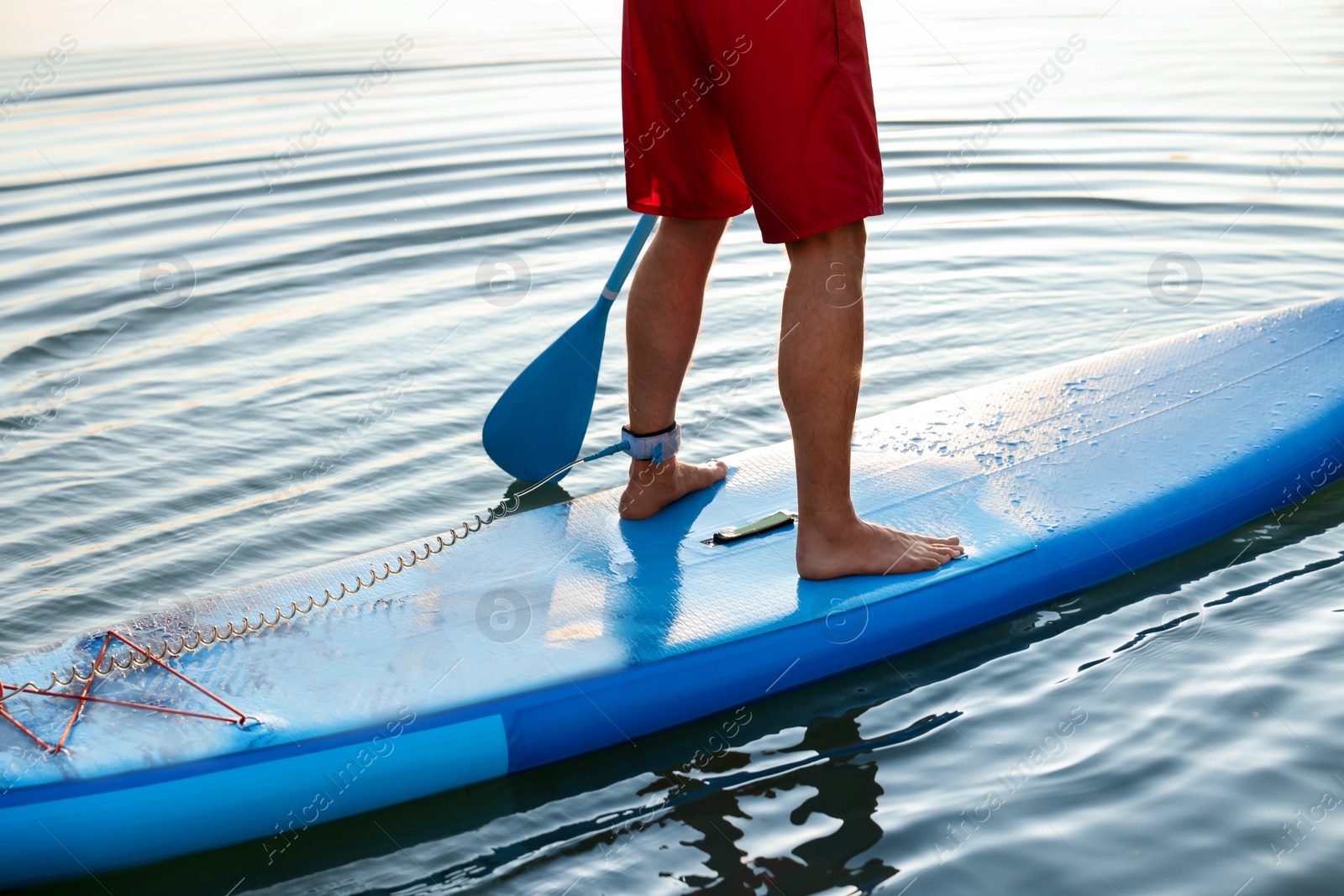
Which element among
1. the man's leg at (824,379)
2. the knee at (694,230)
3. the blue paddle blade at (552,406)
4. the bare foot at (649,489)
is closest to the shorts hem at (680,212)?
the knee at (694,230)

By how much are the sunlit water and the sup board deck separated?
0.08 metres

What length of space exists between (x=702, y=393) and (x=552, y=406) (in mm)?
730

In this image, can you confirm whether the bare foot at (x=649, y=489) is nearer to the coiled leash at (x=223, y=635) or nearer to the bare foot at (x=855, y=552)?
the coiled leash at (x=223, y=635)

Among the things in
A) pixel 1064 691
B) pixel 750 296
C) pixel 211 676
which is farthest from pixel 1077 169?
pixel 211 676

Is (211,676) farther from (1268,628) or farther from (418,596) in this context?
(1268,628)

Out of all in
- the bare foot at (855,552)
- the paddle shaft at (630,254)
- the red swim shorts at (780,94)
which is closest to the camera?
the red swim shorts at (780,94)

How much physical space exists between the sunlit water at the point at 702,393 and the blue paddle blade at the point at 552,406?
8.6 inches

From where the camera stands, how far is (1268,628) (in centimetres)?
201

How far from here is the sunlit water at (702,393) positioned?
1628mm

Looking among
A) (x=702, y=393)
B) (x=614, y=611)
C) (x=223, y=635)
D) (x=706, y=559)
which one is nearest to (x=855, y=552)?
(x=706, y=559)

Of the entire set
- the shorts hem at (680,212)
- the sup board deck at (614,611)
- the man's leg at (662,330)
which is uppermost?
the shorts hem at (680,212)

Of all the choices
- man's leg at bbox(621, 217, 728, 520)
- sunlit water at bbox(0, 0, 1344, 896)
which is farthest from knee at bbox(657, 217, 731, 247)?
sunlit water at bbox(0, 0, 1344, 896)

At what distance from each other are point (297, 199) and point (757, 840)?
4.19 metres

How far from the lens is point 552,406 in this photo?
2.47 meters
